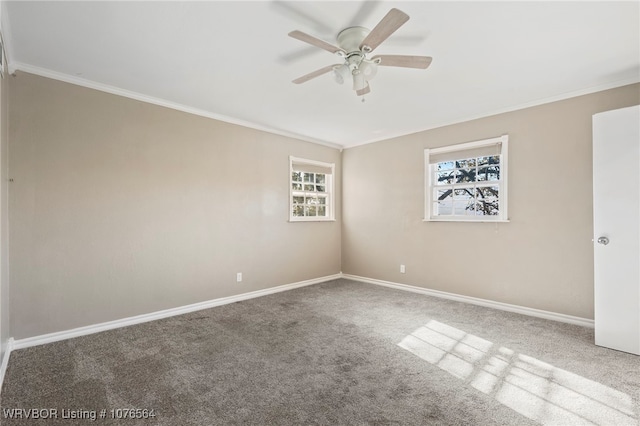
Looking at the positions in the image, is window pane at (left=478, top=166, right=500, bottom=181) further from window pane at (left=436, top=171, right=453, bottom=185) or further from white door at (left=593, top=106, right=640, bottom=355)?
white door at (left=593, top=106, right=640, bottom=355)

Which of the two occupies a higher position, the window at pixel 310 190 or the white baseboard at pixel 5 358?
the window at pixel 310 190

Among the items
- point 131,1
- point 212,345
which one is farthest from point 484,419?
point 131,1

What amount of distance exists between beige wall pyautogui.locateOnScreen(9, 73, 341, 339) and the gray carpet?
45 centimetres

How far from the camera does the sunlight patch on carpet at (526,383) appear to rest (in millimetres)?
1886

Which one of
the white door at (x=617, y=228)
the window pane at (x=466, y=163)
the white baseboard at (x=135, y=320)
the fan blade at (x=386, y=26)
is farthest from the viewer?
Answer: the window pane at (x=466, y=163)

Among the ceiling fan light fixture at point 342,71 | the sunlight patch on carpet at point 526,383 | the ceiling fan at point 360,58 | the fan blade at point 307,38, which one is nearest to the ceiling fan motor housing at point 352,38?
the ceiling fan at point 360,58

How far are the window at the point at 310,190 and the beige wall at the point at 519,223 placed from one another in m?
0.99

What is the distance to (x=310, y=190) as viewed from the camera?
18.3ft

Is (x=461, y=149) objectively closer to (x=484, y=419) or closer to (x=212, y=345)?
(x=484, y=419)

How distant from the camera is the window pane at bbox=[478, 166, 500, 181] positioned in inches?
160

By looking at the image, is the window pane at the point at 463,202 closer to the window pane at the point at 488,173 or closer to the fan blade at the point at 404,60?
the window pane at the point at 488,173

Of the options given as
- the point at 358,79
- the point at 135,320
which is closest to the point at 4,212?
the point at 135,320

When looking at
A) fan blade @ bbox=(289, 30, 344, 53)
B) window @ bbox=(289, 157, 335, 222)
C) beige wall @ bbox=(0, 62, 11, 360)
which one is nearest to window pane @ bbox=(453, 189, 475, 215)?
window @ bbox=(289, 157, 335, 222)

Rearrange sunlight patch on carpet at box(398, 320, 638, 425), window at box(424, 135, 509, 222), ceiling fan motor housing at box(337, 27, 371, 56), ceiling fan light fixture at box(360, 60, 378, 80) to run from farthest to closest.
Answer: window at box(424, 135, 509, 222) → ceiling fan light fixture at box(360, 60, 378, 80) → ceiling fan motor housing at box(337, 27, 371, 56) → sunlight patch on carpet at box(398, 320, 638, 425)
